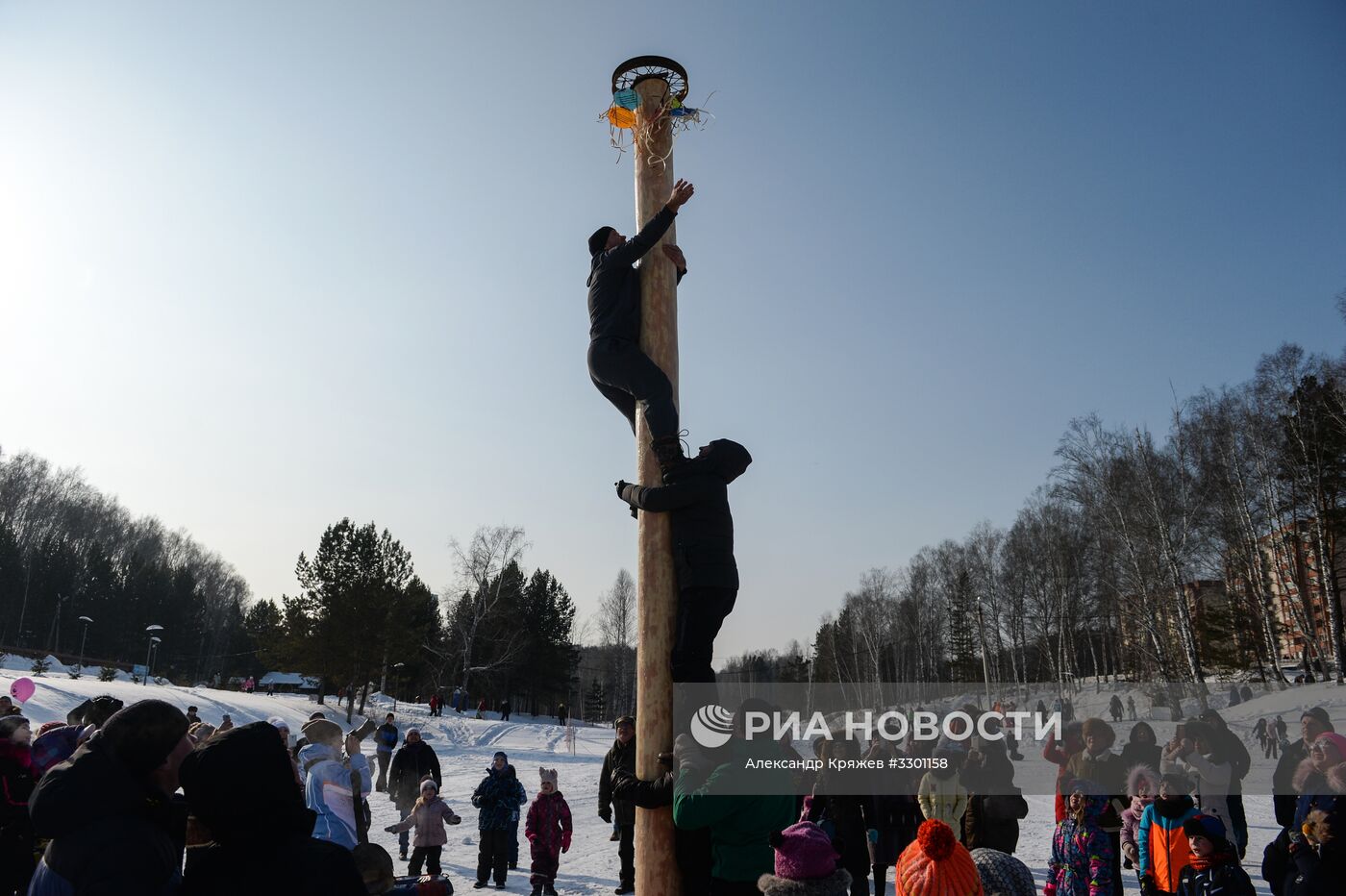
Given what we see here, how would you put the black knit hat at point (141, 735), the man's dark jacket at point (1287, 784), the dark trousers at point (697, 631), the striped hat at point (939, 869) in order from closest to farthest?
the black knit hat at point (141, 735)
the striped hat at point (939, 869)
the dark trousers at point (697, 631)
the man's dark jacket at point (1287, 784)

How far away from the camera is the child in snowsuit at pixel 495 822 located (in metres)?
9.99

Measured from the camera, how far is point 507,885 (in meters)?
10.1

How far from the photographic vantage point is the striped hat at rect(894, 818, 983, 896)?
3.01 m

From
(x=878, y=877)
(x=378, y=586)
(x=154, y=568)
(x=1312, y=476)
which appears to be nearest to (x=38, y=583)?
(x=154, y=568)

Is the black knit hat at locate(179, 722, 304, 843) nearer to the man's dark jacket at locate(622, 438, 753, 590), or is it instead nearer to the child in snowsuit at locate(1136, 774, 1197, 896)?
the man's dark jacket at locate(622, 438, 753, 590)

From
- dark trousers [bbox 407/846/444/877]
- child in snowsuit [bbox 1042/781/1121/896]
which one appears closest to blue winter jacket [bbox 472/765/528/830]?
dark trousers [bbox 407/846/444/877]

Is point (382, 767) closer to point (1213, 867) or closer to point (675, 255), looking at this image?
point (1213, 867)

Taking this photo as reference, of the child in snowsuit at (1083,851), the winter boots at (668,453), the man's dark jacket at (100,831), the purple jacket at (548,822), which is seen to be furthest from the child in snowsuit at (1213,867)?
the purple jacket at (548,822)

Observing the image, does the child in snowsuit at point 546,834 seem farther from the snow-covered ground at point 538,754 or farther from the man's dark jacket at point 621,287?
the man's dark jacket at point 621,287

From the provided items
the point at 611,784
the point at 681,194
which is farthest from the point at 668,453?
the point at 611,784

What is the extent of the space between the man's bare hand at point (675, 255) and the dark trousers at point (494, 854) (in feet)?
28.1

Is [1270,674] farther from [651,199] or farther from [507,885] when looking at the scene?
[651,199]

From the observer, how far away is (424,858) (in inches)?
399

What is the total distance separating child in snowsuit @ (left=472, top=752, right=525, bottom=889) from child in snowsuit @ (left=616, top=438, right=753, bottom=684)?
7609mm
